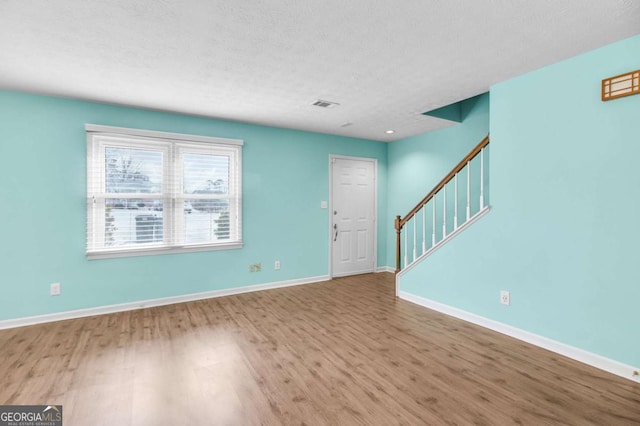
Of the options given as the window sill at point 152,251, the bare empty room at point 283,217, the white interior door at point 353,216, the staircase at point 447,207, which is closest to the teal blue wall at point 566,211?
the bare empty room at point 283,217

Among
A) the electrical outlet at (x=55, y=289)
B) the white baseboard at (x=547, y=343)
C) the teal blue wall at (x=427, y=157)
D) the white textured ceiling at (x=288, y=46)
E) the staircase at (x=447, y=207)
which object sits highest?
the white textured ceiling at (x=288, y=46)

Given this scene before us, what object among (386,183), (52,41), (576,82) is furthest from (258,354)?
(386,183)

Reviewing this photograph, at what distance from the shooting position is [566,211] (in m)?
2.63

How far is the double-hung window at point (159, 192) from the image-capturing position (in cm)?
366

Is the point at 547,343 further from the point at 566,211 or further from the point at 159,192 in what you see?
the point at 159,192

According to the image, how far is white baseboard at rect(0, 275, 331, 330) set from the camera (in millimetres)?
3322

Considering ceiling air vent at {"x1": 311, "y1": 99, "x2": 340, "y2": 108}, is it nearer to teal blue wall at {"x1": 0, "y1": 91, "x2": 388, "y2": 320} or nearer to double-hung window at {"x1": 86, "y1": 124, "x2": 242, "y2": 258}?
teal blue wall at {"x1": 0, "y1": 91, "x2": 388, "y2": 320}

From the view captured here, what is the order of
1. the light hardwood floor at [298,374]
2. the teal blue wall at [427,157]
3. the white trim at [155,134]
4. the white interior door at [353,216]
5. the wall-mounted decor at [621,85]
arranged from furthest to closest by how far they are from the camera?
the white interior door at [353,216], the teal blue wall at [427,157], the white trim at [155,134], the wall-mounted decor at [621,85], the light hardwood floor at [298,374]

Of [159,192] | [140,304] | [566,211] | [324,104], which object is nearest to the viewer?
[566,211]

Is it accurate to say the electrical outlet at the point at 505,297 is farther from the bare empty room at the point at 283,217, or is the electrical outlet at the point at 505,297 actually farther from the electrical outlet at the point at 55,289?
the electrical outlet at the point at 55,289

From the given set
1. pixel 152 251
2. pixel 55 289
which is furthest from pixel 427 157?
pixel 55 289

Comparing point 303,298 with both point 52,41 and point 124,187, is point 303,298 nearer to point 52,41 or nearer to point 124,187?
point 124,187

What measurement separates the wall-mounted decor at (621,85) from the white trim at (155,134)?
3.98 metres

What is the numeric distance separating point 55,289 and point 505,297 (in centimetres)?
490
